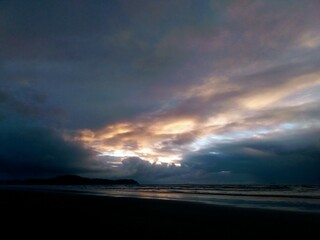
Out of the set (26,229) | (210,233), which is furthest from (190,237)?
(26,229)

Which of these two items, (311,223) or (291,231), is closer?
(291,231)

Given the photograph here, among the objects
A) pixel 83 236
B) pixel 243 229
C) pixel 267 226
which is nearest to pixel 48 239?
pixel 83 236

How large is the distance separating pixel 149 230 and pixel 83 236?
3.25 metres

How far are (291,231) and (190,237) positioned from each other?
18.5 feet

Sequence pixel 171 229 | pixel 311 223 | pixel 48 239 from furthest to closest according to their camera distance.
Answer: pixel 311 223 < pixel 171 229 < pixel 48 239

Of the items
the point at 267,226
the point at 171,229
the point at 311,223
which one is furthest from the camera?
the point at 311,223

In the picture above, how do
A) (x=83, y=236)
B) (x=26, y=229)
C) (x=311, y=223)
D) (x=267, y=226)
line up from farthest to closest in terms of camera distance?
(x=311, y=223)
(x=267, y=226)
(x=26, y=229)
(x=83, y=236)

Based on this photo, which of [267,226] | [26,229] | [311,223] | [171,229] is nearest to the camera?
[26,229]

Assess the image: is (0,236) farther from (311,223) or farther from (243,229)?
(311,223)

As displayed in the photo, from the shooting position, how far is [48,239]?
1029 centimetres

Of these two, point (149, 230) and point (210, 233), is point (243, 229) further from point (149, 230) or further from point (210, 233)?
point (149, 230)

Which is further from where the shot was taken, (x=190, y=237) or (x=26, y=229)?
(x=26, y=229)

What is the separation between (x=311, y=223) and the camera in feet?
51.9

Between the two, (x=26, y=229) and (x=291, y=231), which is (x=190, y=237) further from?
(x=26, y=229)
